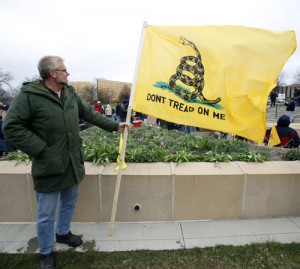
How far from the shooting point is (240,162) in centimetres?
380

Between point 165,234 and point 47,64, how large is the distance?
2.52 m

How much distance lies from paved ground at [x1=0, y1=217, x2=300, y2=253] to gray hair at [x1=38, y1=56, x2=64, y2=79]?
6.90 feet

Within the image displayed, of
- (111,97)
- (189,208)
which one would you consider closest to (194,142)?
(189,208)

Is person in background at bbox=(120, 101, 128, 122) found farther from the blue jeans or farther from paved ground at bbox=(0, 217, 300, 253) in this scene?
the blue jeans

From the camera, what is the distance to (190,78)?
3053 millimetres

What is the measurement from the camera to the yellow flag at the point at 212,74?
291cm

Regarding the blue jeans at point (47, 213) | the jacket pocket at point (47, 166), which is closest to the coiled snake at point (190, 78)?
the jacket pocket at point (47, 166)

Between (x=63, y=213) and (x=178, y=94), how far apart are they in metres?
2.03

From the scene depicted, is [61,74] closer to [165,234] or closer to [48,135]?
[48,135]

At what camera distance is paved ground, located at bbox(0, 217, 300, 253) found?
Answer: 3082 millimetres

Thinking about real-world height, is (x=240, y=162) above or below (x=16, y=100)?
below

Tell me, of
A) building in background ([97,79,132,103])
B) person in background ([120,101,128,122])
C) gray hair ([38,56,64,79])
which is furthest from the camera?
building in background ([97,79,132,103])

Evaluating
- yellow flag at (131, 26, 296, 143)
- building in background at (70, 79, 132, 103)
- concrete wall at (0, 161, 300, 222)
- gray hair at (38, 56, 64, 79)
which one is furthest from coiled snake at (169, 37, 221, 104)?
building in background at (70, 79, 132, 103)

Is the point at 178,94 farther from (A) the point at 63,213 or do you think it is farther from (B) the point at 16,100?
(A) the point at 63,213
